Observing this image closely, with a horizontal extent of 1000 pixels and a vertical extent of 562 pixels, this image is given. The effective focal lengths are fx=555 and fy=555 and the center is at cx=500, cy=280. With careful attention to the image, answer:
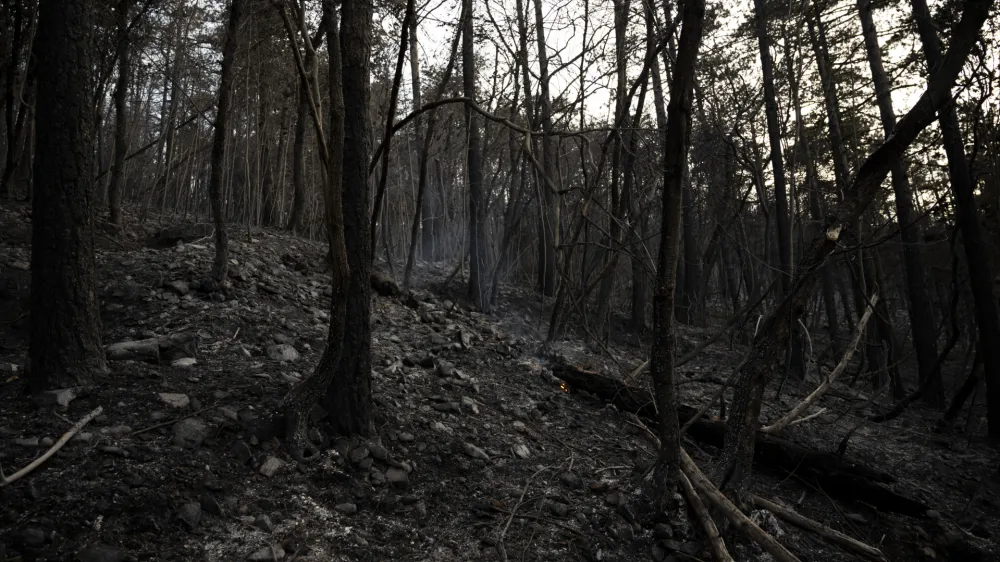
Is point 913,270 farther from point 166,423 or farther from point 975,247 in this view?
point 166,423

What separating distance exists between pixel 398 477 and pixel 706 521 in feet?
5.47

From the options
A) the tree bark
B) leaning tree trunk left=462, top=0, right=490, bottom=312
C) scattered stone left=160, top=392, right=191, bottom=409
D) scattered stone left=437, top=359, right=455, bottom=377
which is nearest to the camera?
scattered stone left=160, top=392, right=191, bottom=409

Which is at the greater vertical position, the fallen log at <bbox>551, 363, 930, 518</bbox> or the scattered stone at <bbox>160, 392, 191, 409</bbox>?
the scattered stone at <bbox>160, 392, 191, 409</bbox>

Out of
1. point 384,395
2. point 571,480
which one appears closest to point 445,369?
point 384,395

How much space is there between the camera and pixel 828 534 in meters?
2.82

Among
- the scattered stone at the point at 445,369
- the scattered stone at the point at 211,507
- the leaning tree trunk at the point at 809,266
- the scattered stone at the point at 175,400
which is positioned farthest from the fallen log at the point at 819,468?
the scattered stone at the point at 175,400

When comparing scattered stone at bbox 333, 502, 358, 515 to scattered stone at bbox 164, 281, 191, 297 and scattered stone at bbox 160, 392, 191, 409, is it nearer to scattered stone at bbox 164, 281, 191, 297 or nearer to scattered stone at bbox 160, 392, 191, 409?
scattered stone at bbox 160, 392, 191, 409

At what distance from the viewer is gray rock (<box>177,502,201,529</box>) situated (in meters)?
2.35

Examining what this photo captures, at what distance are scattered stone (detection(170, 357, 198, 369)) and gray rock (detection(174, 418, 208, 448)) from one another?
0.77 metres

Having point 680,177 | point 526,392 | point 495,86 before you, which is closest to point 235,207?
point 495,86

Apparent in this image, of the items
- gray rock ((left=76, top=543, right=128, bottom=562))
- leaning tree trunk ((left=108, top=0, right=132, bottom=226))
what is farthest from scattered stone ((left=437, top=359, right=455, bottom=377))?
leaning tree trunk ((left=108, top=0, right=132, bottom=226))

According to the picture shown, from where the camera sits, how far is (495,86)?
753cm

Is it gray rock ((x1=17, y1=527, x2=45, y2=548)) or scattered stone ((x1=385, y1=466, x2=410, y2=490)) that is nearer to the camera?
gray rock ((x1=17, y1=527, x2=45, y2=548))

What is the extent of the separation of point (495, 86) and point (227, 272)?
4246 mm
